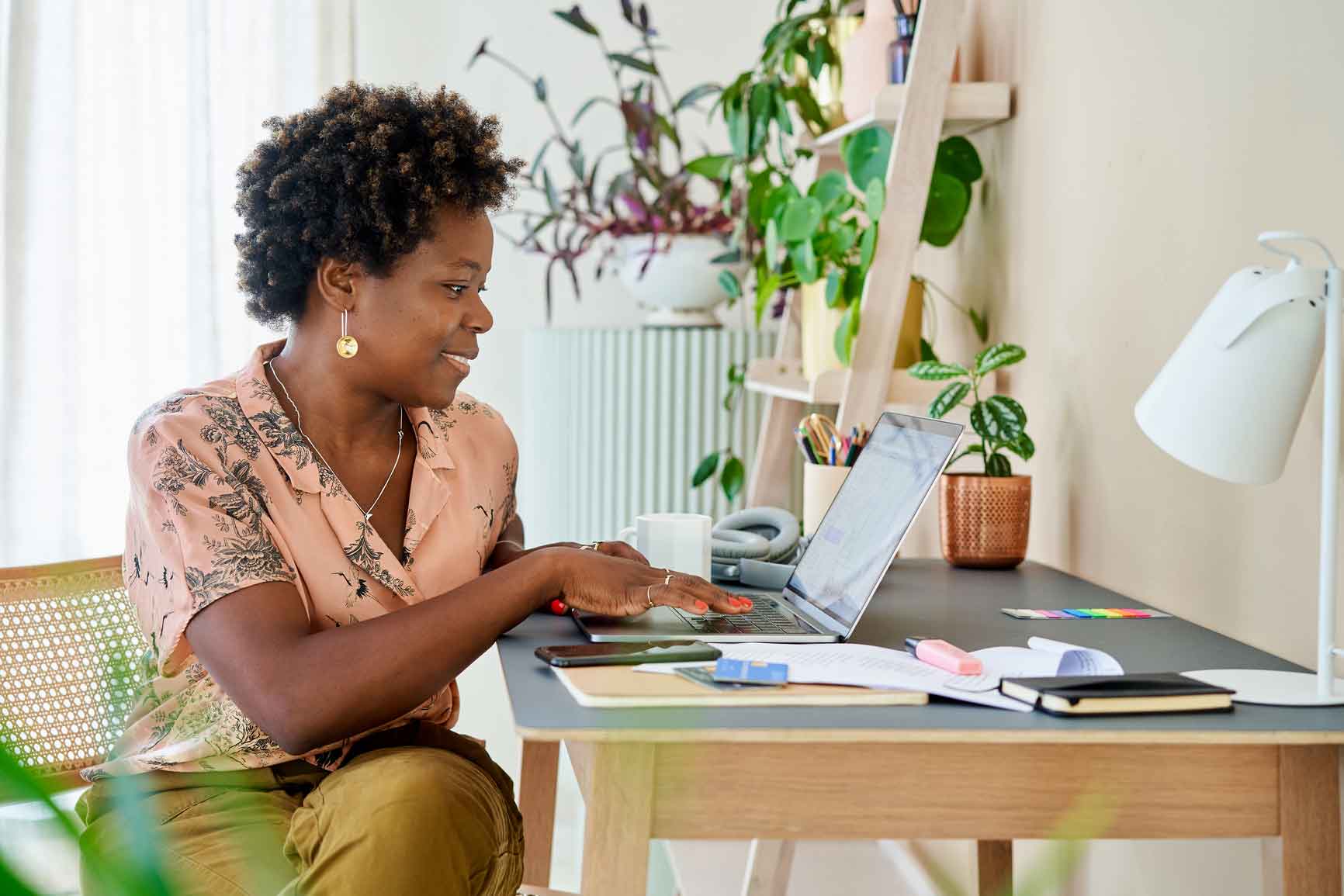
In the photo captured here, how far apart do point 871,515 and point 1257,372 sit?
431mm

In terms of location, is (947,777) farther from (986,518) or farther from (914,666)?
(986,518)

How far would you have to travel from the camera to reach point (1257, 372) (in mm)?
989

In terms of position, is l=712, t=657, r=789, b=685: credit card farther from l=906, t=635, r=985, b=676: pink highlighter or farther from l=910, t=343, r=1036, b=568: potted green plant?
l=910, t=343, r=1036, b=568: potted green plant

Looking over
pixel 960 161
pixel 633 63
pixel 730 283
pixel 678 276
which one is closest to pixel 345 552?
pixel 960 161

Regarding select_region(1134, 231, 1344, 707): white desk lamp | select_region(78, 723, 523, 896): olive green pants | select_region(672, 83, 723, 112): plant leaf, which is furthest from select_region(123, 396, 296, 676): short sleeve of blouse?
select_region(672, 83, 723, 112): plant leaf

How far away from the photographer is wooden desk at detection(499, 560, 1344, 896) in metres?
0.90

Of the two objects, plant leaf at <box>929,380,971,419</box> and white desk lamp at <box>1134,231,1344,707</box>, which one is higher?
white desk lamp at <box>1134,231,1344,707</box>

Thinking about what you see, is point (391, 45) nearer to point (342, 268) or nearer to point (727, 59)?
point (727, 59)

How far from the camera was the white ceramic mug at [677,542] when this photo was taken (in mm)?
1438

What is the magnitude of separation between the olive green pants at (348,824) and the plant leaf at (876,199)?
0.99 m

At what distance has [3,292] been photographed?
8.59 ft

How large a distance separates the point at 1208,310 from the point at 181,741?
0.97m

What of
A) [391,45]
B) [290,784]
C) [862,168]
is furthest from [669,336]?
[290,784]

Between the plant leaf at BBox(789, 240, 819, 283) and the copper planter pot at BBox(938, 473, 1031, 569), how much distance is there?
0.48 meters
